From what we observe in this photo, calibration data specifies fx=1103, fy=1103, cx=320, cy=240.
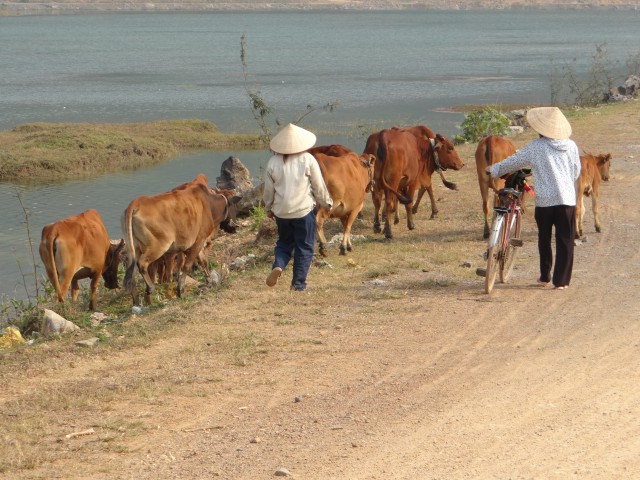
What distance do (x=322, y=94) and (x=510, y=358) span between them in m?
35.7

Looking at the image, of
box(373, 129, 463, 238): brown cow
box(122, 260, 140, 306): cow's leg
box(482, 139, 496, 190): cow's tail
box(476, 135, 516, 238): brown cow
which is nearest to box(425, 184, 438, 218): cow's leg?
box(373, 129, 463, 238): brown cow

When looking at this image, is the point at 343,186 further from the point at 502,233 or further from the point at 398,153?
the point at 502,233

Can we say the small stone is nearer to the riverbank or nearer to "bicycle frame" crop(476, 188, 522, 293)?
"bicycle frame" crop(476, 188, 522, 293)

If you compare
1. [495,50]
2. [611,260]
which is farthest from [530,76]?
[611,260]

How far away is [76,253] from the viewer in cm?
1159

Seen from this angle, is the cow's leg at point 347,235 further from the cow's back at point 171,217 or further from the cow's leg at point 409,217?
the cow's back at point 171,217

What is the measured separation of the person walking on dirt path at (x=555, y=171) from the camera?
32.5 feet

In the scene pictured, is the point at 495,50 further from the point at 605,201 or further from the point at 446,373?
the point at 446,373

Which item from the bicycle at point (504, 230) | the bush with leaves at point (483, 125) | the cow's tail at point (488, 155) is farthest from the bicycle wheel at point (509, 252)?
the bush with leaves at point (483, 125)

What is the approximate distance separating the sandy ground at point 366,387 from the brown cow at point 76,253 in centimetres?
174

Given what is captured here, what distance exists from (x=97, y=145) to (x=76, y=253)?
633 inches

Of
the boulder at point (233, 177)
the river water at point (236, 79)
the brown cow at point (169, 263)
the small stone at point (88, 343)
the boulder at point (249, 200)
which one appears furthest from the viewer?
the river water at point (236, 79)

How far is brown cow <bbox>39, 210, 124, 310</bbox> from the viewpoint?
11.3 metres

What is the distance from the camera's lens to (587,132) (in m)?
22.3
